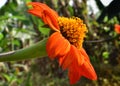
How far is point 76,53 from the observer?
0.69 metres

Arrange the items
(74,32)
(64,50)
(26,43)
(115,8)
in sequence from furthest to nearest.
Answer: (26,43) → (115,8) → (74,32) → (64,50)

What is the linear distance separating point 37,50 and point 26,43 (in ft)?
5.03

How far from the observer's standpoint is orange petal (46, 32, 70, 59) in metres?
0.63

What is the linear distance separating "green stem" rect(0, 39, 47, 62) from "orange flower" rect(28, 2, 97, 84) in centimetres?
4

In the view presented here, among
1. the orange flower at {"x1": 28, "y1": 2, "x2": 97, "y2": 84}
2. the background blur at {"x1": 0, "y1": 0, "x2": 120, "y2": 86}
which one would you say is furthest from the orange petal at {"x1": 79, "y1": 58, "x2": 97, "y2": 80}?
the background blur at {"x1": 0, "y1": 0, "x2": 120, "y2": 86}

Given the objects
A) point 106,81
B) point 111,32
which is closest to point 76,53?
point 106,81

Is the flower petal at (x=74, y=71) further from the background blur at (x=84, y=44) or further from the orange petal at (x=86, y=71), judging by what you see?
the background blur at (x=84, y=44)

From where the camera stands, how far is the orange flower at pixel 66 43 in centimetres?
65

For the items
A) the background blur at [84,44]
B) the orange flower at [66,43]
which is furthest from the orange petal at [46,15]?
the background blur at [84,44]

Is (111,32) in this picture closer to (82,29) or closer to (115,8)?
(115,8)

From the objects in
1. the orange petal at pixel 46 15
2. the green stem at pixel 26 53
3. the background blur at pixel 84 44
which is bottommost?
the background blur at pixel 84 44

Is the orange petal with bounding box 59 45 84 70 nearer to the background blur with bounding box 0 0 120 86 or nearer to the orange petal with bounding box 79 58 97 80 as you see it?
the orange petal with bounding box 79 58 97 80

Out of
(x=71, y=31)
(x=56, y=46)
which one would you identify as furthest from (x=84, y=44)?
(x=56, y=46)

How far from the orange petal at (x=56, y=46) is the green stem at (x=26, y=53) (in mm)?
37
